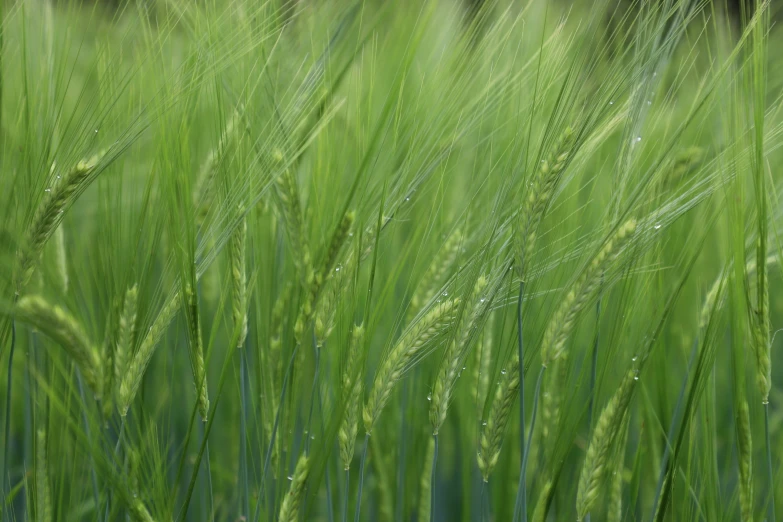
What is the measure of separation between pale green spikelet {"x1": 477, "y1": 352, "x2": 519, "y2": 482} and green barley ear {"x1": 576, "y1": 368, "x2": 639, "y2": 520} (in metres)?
0.07

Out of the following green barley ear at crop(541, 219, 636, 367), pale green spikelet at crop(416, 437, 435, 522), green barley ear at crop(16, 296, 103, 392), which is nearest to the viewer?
green barley ear at crop(16, 296, 103, 392)

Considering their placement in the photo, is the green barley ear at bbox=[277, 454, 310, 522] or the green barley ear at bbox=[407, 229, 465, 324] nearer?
the green barley ear at bbox=[277, 454, 310, 522]

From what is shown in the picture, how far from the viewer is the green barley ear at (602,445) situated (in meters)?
0.59

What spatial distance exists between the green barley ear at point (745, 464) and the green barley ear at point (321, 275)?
35cm

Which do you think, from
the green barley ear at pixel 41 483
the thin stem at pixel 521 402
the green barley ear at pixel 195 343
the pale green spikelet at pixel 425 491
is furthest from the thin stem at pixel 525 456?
the green barley ear at pixel 41 483

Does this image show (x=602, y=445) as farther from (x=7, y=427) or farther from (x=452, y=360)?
(x=7, y=427)

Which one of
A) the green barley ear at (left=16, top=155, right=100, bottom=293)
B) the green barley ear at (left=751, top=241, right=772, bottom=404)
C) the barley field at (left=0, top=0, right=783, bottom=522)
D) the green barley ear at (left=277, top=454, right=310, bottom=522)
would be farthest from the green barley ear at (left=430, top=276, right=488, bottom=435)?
the green barley ear at (left=16, top=155, right=100, bottom=293)

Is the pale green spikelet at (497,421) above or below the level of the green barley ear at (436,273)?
below

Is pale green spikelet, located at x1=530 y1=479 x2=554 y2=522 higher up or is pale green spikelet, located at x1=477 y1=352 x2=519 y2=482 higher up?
pale green spikelet, located at x1=477 y1=352 x2=519 y2=482

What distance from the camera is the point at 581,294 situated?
612mm

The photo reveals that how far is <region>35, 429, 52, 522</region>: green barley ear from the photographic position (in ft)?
2.02

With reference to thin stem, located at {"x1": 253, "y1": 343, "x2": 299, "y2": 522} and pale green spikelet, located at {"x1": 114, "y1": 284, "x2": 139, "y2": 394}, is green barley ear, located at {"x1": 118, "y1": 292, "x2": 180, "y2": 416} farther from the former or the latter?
thin stem, located at {"x1": 253, "y1": 343, "x2": 299, "y2": 522}

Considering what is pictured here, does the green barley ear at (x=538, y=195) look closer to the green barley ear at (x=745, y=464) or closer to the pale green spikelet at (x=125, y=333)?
the green barley ear at (x=745, y=464)

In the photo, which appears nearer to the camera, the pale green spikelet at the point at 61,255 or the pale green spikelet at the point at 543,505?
the pale green spikelet at the point at 543,505
